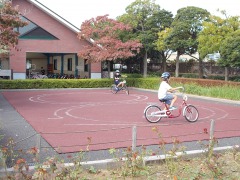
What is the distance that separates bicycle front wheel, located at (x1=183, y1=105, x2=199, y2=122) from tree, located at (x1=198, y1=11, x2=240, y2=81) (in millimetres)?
16497

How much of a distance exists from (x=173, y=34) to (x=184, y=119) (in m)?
18.6

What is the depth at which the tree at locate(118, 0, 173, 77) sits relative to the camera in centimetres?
3142

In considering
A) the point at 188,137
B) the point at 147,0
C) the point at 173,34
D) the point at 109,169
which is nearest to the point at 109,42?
the point at 173,34

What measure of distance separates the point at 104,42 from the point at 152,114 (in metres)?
16.8

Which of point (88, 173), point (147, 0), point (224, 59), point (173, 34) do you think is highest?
point (147, 0)

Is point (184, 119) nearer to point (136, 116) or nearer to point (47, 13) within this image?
point (136, 116)

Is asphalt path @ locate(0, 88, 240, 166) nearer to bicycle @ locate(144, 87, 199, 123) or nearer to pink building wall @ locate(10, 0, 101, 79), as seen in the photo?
bicycle @ locate(144, 87, 199, 123)

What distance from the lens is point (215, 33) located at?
27109 millimetres

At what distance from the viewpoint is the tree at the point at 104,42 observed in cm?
2686

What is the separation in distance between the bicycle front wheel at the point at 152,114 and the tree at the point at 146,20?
2070 centimetres

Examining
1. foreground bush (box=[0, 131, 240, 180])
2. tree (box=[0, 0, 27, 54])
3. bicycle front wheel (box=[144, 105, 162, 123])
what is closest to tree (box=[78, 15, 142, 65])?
tree (box=[0, 0, 27, 54])

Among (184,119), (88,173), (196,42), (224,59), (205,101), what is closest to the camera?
(88,173)

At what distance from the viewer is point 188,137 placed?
27.8 ft

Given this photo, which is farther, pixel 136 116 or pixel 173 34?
pixel 173 34
